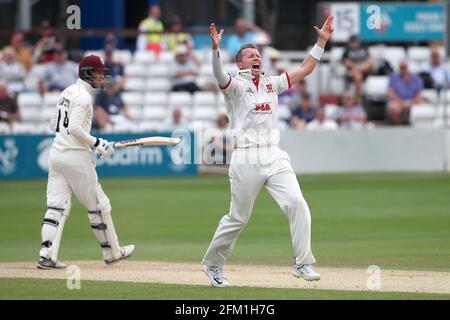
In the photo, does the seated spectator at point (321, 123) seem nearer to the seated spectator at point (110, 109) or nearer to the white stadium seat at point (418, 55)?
the white stadium seat at point (418, 55)

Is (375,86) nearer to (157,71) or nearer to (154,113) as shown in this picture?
(157,71)

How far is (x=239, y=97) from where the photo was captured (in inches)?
410

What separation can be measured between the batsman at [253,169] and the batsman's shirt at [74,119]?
1937mm

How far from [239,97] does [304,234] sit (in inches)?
53.1

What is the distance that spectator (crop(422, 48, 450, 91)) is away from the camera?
984 inches

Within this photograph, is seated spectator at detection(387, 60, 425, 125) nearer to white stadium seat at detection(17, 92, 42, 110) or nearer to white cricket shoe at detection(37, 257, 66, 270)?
white stadium seat at detection(17, 92, 42, 110)

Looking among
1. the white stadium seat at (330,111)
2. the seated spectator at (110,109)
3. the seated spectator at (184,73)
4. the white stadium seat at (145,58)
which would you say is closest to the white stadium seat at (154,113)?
the seated spectator at (110,109)

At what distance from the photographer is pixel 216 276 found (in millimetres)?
10438

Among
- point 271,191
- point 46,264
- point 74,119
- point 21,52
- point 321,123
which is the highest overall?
point 21,52

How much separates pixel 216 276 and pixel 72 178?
2.27 metres

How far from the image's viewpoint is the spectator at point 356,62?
24438mm

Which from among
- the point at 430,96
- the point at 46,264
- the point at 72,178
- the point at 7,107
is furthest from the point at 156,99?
the point at 46,264

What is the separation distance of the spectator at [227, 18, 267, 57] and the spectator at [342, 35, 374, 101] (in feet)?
6.77
